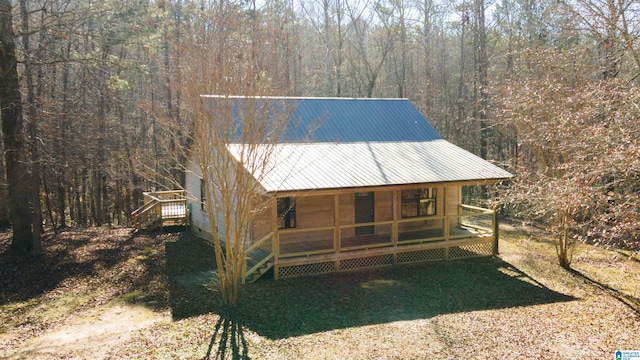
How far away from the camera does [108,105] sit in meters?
26.1

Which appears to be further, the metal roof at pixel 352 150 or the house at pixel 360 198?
the house at pixel 360 198

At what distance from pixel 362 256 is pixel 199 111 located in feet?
21.9

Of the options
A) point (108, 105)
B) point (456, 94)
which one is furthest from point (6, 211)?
point (456, 94)

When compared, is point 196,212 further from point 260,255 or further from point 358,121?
point 358,121

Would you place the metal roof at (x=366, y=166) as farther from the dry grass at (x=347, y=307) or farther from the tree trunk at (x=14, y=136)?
the tree trunk at (x=14, y=136)

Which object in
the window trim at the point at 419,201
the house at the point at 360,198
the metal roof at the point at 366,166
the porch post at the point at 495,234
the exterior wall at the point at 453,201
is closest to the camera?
the metal roof at the point at 366,166

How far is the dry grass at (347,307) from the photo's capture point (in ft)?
29.3

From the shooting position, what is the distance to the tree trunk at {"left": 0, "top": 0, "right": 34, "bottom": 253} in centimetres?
1334

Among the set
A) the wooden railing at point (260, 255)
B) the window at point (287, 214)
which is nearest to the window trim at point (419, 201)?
the window at point (287, 214)

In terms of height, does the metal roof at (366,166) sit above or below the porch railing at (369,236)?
above

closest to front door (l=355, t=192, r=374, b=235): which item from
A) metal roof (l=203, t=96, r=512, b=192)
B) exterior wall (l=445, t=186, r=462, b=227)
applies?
metal roof (l=203, t=96, r=512, b=192)

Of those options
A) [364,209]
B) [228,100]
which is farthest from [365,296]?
[228,100]

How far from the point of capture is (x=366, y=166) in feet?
47.3

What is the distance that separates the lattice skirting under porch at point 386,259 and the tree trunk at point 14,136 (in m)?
7.99
